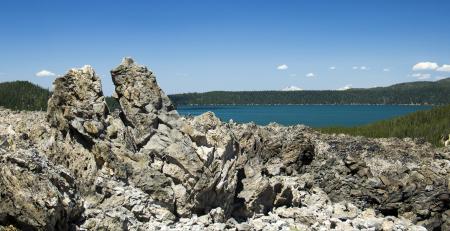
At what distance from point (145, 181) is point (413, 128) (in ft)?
427

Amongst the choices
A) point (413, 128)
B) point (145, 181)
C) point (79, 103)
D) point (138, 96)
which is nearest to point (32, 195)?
point (145, 181)

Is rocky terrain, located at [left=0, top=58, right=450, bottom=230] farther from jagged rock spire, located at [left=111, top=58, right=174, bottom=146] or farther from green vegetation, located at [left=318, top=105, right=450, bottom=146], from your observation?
green vegetation, located at [left=318, top=105, right=450, bottom=146]

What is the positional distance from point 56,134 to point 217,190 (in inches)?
425

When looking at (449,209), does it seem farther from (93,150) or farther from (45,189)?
(45,189)

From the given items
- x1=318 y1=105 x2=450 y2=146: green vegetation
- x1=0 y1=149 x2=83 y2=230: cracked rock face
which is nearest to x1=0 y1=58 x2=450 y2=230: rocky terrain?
x1=0 y1=149 x2=83 y2=230: cracked rock face

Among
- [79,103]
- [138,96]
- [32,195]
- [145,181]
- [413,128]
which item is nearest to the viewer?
[32,195]

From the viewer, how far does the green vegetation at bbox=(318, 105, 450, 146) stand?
130125 mm

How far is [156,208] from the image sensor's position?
26.3m

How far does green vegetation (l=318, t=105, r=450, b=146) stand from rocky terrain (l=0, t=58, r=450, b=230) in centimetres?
9365

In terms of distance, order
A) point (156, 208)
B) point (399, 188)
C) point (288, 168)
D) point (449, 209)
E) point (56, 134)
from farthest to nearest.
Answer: point (288, 168) → point (399, 188) → point (449, 209) → point (56, 134) → point (156, 208)

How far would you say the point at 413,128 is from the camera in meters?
142

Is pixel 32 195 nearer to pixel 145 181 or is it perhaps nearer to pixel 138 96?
pixel 145 181

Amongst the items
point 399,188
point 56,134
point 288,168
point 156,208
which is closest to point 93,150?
point 56,134

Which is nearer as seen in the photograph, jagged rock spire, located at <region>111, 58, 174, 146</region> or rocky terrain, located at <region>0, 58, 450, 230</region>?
rocky terrain, located at <region>0, 58, 450, 230</region>
